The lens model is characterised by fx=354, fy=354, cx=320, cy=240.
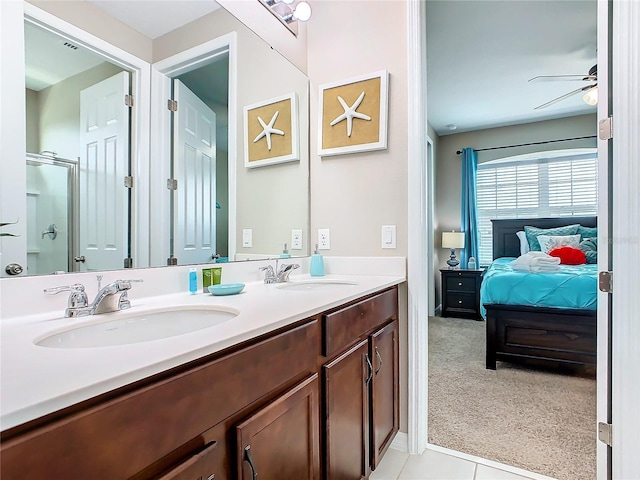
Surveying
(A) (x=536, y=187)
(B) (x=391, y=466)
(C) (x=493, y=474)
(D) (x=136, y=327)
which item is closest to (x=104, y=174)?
(D) (x=136, y=327)

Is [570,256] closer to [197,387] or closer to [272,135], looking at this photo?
[272,135]

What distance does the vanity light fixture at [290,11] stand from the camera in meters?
1.91

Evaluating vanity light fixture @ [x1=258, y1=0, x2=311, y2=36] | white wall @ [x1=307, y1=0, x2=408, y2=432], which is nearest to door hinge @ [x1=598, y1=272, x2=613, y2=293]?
white wall @ [x1=307, y1=0, x2=408, y2=432]

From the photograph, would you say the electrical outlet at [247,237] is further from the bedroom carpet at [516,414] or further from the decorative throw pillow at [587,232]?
the decorative throw pillow at [587,232]

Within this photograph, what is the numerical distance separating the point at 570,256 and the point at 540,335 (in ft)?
4.36

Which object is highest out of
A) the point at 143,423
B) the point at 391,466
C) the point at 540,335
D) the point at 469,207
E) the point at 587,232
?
the point at 469,207

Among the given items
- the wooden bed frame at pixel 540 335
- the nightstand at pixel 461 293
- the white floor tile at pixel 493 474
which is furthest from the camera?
the nightstand at pixel 461 293

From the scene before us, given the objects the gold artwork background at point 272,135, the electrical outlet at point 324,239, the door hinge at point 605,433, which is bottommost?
the door hinge at point 605,433

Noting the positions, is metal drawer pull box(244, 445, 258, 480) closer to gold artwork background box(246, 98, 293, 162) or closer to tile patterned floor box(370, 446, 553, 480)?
tile patterned floor box(370, 446, 553, 480)

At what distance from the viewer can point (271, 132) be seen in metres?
1.96

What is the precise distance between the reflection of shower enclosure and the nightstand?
450cm

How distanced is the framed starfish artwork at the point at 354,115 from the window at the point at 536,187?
383 centimetres

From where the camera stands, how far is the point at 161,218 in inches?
51.7

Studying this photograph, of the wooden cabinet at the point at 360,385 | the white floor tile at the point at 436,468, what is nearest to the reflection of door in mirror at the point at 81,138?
the wooden cabinet at the point at 360,385
